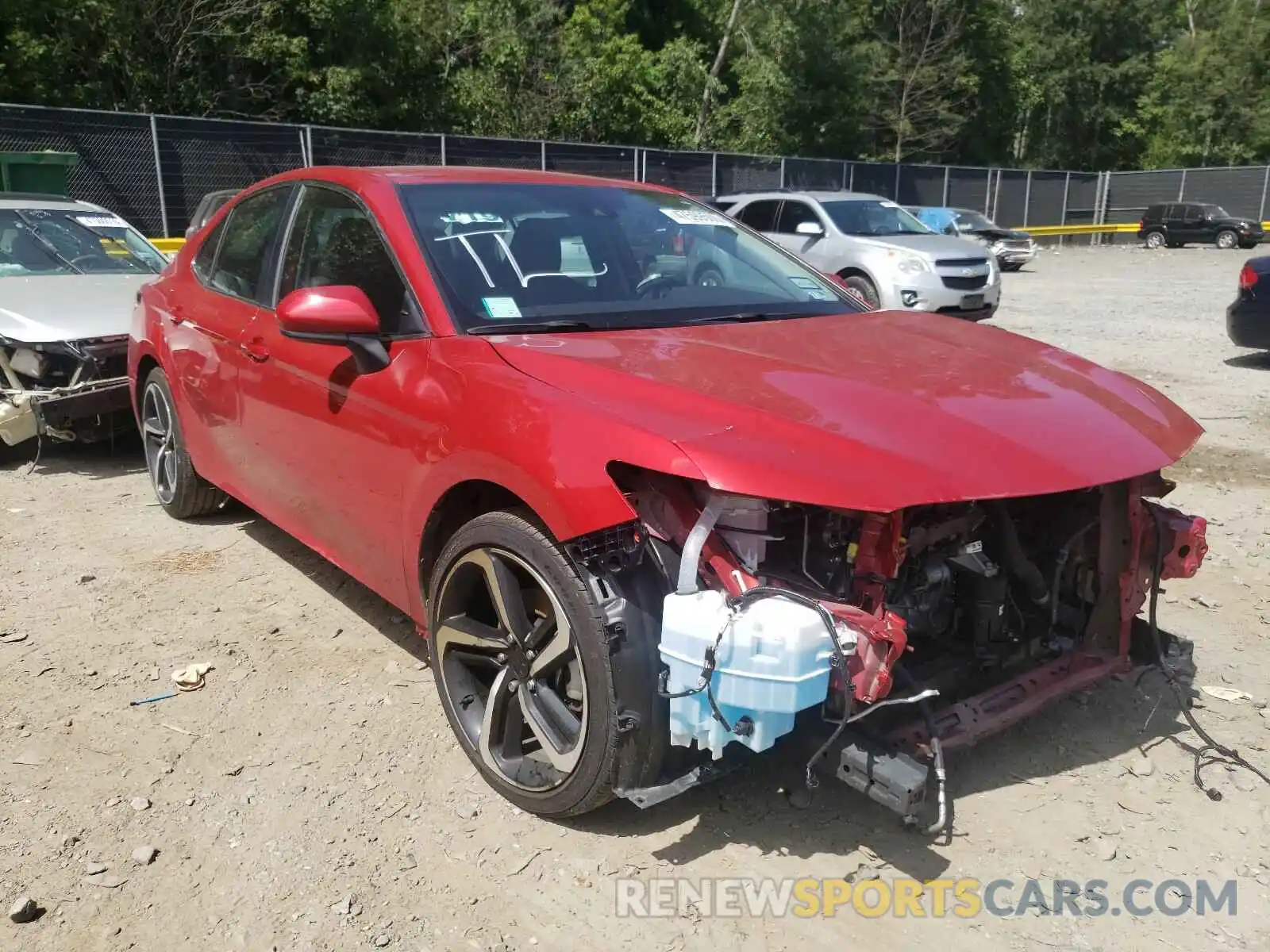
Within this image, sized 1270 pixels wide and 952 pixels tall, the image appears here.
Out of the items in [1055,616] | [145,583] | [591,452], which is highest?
[591,452]

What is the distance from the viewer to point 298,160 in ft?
58.5

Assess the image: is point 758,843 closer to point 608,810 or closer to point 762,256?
point 608,810

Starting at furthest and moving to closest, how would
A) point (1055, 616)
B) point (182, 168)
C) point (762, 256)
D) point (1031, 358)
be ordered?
point (182, 168), point (762, 256), point (1031, 358), point (1055, 616)

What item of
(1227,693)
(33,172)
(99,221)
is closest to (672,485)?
(1227,693)

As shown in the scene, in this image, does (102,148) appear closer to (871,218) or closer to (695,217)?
(871,218)

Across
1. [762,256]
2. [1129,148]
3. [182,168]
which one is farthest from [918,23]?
[762,256]

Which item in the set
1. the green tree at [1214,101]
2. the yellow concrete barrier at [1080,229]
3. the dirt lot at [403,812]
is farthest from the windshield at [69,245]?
the green tree at [1214,101]

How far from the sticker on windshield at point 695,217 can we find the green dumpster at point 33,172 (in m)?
10.9

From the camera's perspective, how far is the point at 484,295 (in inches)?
123

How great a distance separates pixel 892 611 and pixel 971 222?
2606cm

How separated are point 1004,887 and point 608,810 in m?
1.04

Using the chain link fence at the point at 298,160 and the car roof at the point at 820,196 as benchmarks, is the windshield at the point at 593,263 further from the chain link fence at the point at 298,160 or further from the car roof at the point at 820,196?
the chain link fence at the point at 298,160

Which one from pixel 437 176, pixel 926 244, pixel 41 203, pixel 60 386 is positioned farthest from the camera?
pixel 926 244

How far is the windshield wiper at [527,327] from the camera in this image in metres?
2.98
